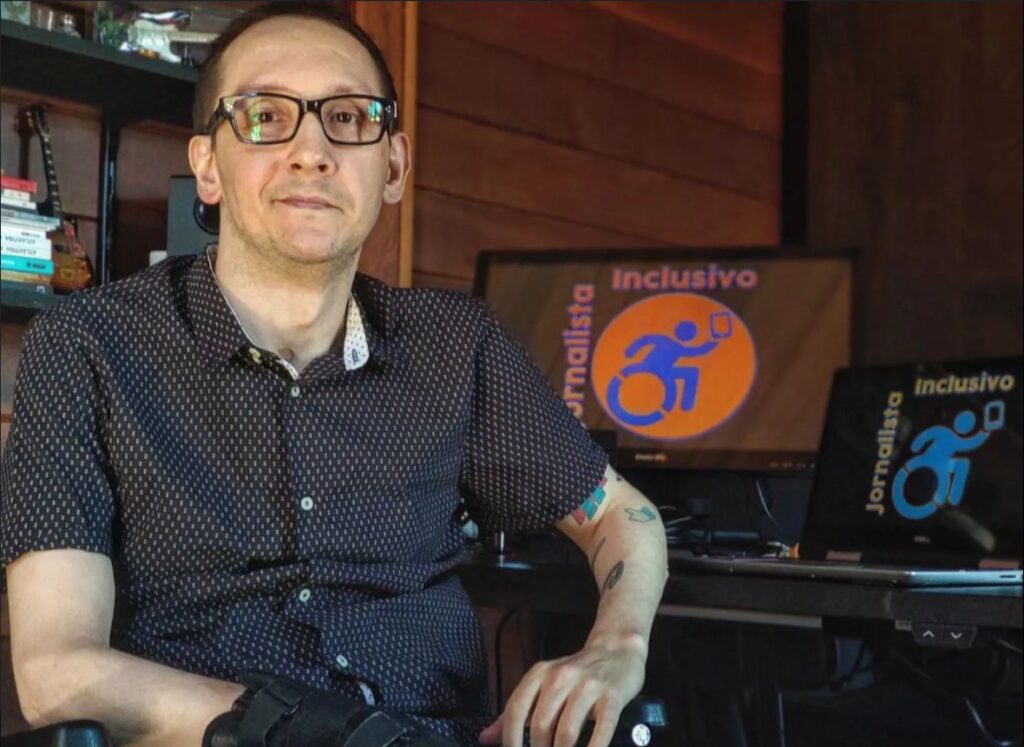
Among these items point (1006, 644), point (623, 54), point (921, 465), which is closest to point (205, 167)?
point (921, 465)

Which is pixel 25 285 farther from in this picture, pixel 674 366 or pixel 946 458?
pixel 946 458

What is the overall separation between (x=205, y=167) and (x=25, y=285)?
658 mm

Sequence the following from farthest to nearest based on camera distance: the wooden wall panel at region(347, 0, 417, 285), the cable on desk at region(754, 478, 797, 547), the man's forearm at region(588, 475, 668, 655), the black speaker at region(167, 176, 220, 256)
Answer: the wooden wall panel at region(347, 0, 417, 285)
the cable on desk at region(754, 478, 797, 547)
the black speaker at region(167, 176, 220, 256)
the man's forearm at region(588, 475, 668, 655)

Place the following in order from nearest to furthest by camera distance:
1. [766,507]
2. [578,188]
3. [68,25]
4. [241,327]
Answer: [241,327] → [68,25] → [766,507] → [578,188]

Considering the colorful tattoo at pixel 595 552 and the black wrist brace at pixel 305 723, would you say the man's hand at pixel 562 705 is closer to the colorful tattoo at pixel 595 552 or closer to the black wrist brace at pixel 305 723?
the black wrist brace at pixel 305 723

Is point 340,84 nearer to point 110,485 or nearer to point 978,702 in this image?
point 110,485

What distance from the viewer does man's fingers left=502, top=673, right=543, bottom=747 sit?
1262mm

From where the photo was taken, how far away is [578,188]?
10.9ft

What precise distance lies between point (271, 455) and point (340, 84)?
0.40m

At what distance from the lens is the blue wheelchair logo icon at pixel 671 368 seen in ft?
8.11

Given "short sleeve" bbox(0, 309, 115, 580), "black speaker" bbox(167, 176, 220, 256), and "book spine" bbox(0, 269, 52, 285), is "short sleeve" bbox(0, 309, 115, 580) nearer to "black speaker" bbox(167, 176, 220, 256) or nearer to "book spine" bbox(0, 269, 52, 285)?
"book spine" bbox(0, 269, 52, 285)

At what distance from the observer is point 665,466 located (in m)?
2.42

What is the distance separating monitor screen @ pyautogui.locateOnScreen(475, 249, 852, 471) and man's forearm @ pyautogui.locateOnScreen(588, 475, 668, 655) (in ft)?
2.41

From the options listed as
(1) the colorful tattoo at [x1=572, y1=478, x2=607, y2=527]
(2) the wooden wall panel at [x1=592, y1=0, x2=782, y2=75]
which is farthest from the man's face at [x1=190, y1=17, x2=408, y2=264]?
(2) the wooden wall panel at [x1=592, y1=0, x2=782, y2=75]
